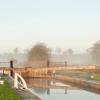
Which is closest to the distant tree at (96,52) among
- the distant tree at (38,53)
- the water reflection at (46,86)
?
the distant tree at (38,53)

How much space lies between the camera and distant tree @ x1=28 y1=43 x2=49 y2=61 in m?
112

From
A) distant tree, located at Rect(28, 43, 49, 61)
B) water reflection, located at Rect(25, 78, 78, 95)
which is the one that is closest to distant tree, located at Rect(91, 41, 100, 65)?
distant tree, located at Rect(28, 43, 49, 61)

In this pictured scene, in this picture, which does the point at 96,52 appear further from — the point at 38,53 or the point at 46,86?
the point at 46,86

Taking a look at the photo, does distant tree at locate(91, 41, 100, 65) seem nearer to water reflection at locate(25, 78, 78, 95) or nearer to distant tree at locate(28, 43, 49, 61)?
distant tree at locate(28, 43, 49, 61)

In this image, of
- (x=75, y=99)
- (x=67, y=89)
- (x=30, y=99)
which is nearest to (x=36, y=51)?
(x=67, y=89)

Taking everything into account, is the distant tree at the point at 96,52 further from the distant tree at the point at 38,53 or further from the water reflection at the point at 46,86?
the water reflection at the point at 46,86

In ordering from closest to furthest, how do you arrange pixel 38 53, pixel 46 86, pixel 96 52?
pixel 46 86
pixel 38 53
pixel 96 52

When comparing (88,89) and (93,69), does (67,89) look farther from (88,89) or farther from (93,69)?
(93,69)

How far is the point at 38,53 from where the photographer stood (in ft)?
372

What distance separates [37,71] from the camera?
8350cm

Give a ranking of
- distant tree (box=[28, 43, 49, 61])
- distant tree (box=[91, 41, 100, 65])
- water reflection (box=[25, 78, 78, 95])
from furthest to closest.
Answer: distant tree (box=[91, 41, 100, 65])
distant tree (box=[28, 43, 49, 61])
water reflection (box=[25, 78, 78, 95])

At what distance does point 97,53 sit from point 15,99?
120679 mm

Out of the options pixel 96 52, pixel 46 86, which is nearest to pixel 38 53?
pixel 96 52

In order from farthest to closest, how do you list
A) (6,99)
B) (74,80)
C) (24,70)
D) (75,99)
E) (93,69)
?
(93,69), (24,70), (74,80), (75,99), (6,99)
